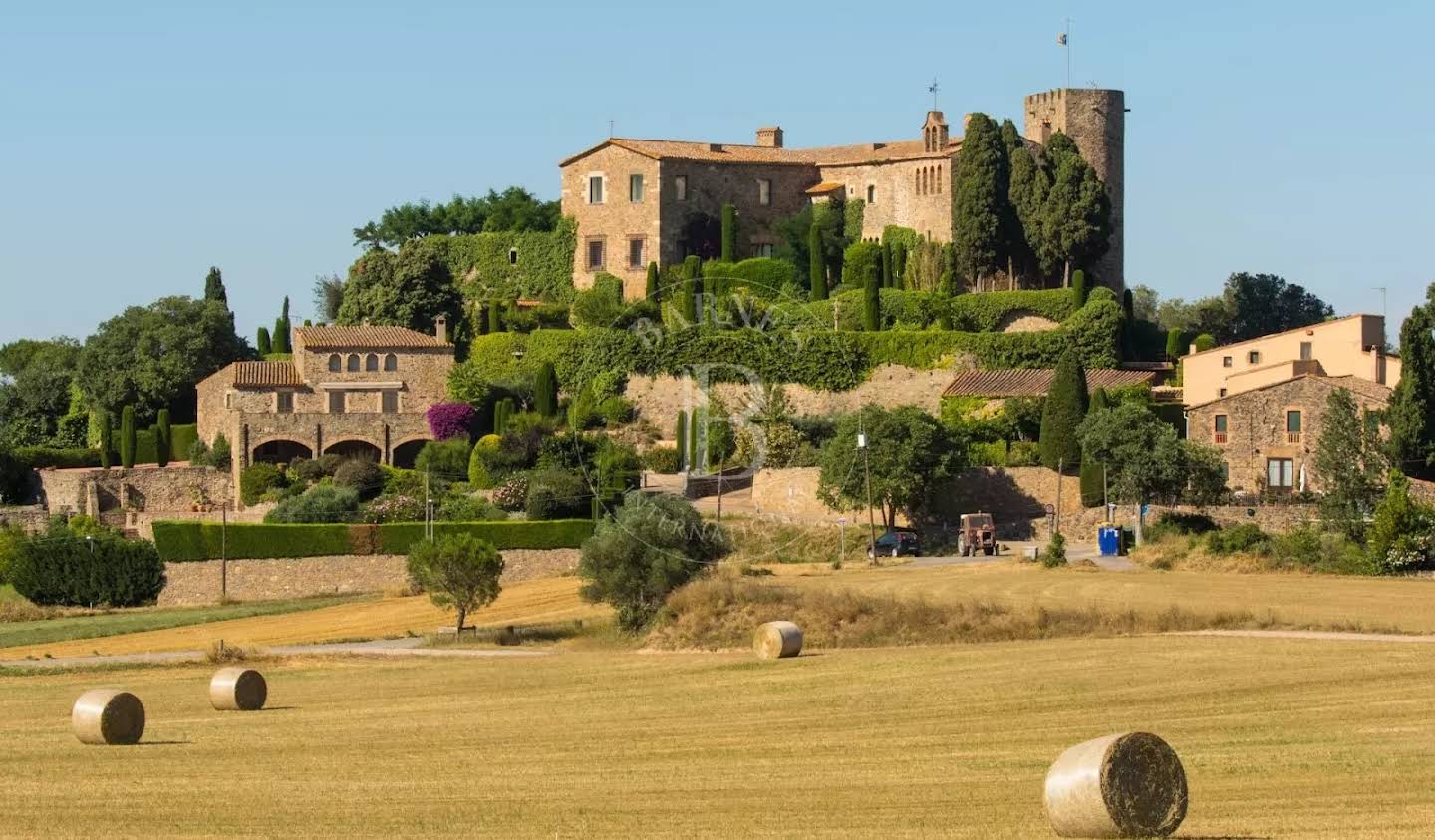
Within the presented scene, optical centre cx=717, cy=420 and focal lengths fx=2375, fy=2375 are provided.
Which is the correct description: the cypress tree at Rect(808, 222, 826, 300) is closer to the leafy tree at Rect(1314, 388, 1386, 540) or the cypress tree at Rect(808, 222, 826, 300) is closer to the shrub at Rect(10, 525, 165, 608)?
the leafy tree at Rect(1314, 388, 1386, 540)

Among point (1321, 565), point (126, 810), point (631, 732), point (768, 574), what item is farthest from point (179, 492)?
point (126, 810)

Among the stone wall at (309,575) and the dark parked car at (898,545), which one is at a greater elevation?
the dark parked car at (898,545)

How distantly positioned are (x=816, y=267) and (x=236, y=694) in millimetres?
43018

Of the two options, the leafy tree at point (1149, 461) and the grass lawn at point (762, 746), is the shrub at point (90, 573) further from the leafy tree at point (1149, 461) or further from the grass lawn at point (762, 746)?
the leafy tree at point (1149, 461)

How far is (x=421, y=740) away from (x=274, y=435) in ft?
140

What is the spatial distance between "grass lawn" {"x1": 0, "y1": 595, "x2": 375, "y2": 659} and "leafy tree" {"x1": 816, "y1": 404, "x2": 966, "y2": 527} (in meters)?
11.7

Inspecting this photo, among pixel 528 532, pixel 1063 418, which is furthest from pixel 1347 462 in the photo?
pixel 528 532

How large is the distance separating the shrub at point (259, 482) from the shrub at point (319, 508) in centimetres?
406

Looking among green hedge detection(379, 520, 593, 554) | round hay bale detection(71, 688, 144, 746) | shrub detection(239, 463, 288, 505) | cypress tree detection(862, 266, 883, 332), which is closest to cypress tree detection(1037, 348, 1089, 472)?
cypress tree detection(862, 266, 883, 332)

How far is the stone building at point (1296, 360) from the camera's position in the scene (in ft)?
203

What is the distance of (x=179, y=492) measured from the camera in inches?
2783

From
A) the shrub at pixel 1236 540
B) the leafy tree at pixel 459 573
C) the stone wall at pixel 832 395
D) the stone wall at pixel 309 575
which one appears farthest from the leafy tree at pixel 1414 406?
the leafy tree at pixel 459 573

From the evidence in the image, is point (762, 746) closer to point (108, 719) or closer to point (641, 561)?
point (108, 719)

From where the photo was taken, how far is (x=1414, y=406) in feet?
179
